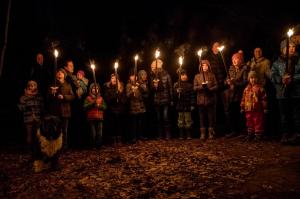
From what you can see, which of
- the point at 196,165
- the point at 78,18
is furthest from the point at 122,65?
the point at 196,165

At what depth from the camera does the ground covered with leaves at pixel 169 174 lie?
5520mm

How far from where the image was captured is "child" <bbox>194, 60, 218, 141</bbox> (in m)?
10.8

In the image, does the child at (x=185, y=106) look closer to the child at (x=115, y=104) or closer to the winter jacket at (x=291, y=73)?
the child at (x=115, y=104)

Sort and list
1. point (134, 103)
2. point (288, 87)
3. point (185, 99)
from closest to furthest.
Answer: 1. point (288, 87)
2. point (134, 103)
3. point (185, 99)

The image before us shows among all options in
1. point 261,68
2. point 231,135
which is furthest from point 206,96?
point 261,68

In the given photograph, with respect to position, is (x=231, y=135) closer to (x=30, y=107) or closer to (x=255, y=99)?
(x=255, y=99)

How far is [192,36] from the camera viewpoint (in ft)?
45.7

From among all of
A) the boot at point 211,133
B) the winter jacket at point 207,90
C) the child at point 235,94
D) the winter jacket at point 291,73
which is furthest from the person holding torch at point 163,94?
the winter jacket at point 291,73

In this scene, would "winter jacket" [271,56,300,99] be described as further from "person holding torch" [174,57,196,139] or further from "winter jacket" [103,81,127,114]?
"winter jacket" [103,81,127,114]

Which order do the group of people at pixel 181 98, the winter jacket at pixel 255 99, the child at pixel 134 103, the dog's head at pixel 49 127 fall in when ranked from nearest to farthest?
the dog's head at pixel 49 127, the group of people at pixel 181 98, the winter jacket at pixel 255 99, the child at pixel 134 103

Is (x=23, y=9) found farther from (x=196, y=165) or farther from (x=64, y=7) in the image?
(x=196, y=165)

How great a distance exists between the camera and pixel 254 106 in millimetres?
9766

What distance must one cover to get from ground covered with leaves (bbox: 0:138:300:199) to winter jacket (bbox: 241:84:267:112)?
1024 millimetres

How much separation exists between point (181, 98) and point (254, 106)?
259 cm
